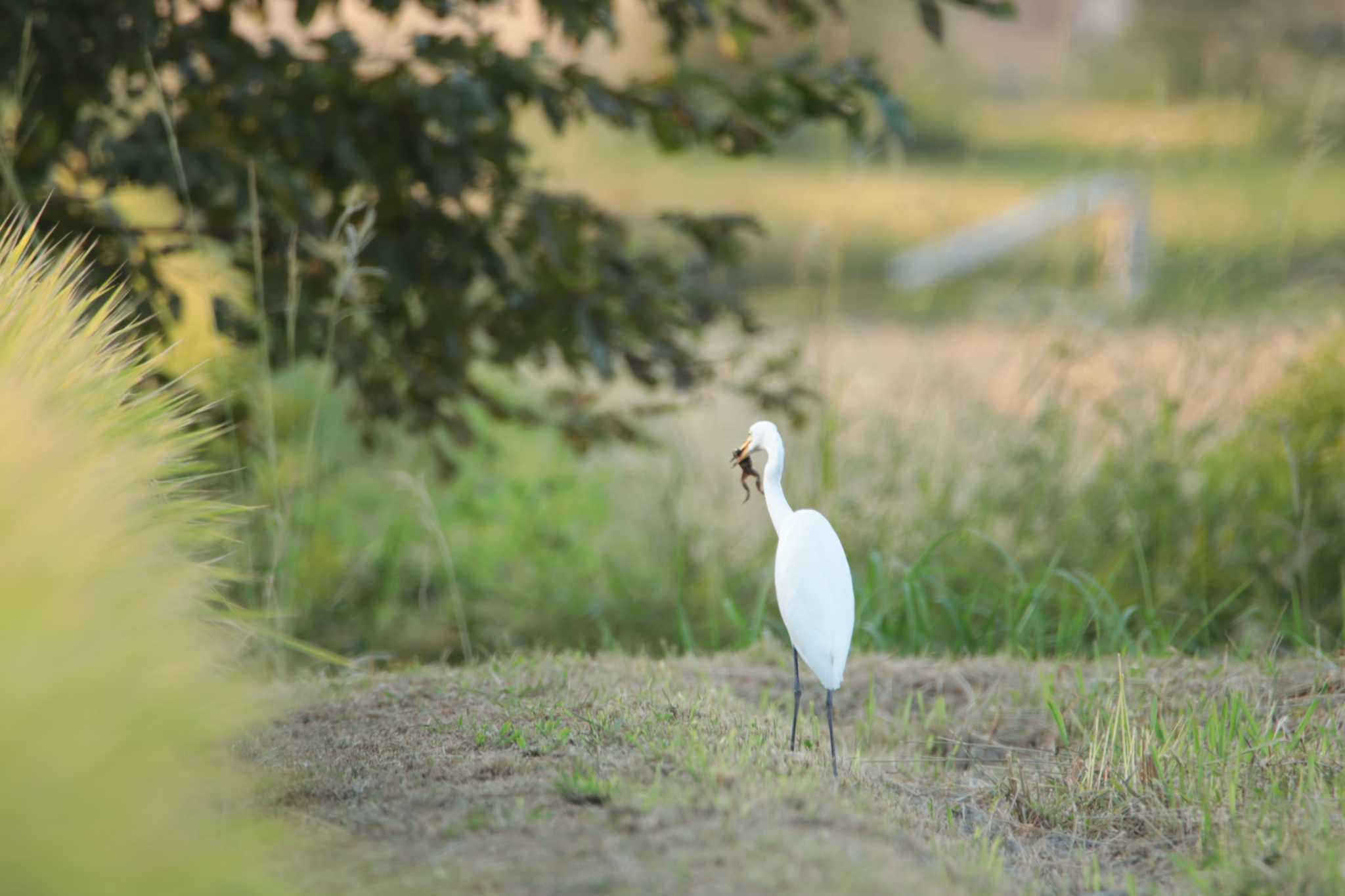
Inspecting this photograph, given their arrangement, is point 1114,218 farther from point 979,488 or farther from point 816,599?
point 816,599

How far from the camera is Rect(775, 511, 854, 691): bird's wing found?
1738 mm

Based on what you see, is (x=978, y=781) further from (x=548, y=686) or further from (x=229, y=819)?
(x=229, y=819)

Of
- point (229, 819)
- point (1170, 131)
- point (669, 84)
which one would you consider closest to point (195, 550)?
point (229, 819)

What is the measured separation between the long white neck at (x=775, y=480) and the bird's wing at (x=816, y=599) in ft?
0.21

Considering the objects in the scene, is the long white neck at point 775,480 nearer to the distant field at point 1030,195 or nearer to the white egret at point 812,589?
the white egret at point 812,589

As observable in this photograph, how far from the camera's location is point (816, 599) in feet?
5.70

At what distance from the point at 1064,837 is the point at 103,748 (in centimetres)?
134

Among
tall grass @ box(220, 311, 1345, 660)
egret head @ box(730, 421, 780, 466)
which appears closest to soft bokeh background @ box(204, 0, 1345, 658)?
tall grass @ box(220, 311, 1345, 660)

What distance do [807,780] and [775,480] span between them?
0.47 metres

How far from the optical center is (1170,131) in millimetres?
4664

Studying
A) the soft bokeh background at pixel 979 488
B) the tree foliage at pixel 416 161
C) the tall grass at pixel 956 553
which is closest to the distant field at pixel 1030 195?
the soft bokeh background at pixel 979 488

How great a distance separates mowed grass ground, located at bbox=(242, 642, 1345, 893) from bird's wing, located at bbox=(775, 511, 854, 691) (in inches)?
6.0

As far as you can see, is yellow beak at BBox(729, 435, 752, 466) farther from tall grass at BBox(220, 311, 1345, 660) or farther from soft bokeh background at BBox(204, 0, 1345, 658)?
tall grass at BBox(220, 311, 1345, 660)

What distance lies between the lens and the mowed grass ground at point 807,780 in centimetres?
133
